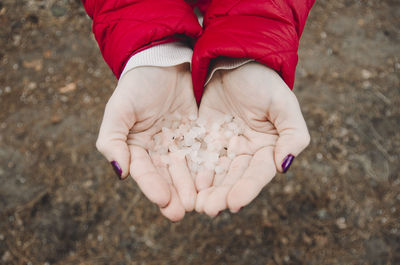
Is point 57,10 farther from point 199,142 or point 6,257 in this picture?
point 199,142

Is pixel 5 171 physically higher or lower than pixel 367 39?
lower

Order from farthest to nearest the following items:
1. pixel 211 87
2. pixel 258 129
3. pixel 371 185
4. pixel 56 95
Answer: pixel 56 95
pixel 371 185
pixel 211 87
pixel 258 129

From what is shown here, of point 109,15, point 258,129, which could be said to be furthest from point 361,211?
point 109,15

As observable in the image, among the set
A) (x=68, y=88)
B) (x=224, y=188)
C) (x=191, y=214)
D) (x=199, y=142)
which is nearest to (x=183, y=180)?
(x=224, y=188)

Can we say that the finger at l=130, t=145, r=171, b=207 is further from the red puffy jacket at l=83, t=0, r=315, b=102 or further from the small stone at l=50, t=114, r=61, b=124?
the small stone at l=50, t=114, r=61, b=124

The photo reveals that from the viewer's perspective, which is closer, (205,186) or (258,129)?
(205,186)

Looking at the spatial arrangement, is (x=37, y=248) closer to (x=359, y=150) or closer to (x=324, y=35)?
(x=359, y=150)

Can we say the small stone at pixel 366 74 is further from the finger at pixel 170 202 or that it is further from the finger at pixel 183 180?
the finger at pixel 170 202
